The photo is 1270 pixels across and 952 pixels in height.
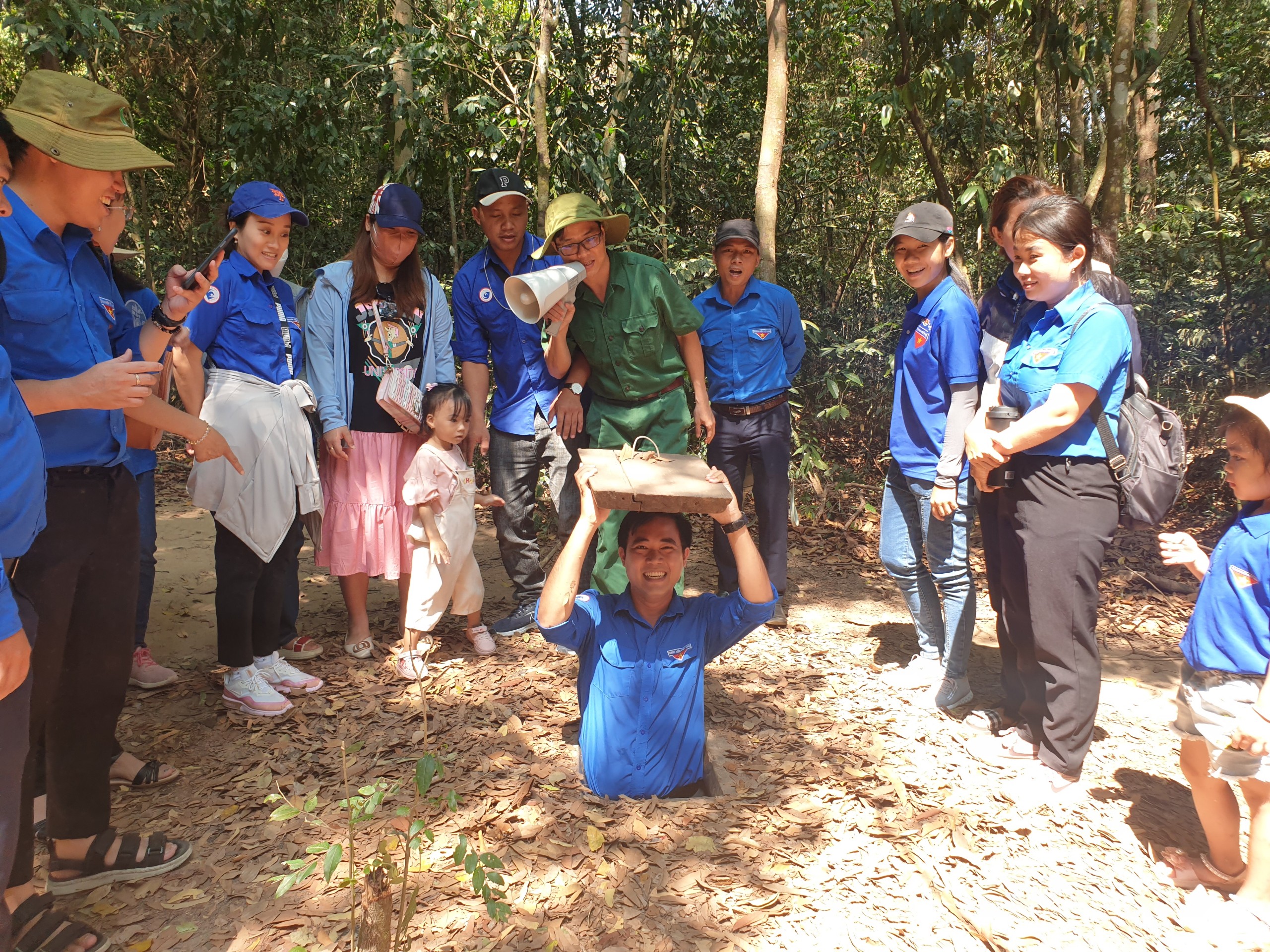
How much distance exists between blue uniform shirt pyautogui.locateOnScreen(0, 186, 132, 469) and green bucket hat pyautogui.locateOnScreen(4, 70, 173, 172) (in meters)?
0.19

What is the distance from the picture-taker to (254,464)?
3.57m

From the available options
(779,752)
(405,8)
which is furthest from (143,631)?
(405,8)

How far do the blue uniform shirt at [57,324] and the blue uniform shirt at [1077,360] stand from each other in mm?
3126

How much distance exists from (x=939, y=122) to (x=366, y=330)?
5.69 m

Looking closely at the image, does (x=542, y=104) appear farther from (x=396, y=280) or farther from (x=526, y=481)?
(x=526, y=481)

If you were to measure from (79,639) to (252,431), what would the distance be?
1.30 meters

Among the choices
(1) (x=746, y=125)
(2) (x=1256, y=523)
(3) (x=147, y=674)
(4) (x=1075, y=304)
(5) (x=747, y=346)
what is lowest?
(3) (x=147, y=674)

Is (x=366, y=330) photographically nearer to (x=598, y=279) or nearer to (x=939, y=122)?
(x=598, y=279)

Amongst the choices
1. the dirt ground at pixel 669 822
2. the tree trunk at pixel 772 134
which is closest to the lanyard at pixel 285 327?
the dirt ground at pixel 669 822

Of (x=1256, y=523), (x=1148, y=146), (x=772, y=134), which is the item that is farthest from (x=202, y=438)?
(x=1148, y=146)

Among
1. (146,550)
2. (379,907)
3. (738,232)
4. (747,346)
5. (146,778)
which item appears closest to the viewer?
(379,907)

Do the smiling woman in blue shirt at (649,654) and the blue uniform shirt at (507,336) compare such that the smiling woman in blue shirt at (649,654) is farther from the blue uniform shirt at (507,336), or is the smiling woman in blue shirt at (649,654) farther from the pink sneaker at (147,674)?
the pink sneaker at (147,674)

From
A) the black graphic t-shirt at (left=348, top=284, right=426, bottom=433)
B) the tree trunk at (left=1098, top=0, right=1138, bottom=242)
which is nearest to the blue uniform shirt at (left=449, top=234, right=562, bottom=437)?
the black graphic t-shirt at (left=348, top=284, right=426, bottom=433)

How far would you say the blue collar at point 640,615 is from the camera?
120 inches
